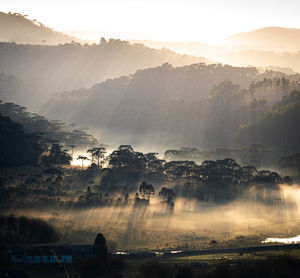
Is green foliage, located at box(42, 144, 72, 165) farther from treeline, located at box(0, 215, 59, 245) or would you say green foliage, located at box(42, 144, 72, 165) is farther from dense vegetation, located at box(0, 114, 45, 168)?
treeline, located at box(0, 215, 59, 245)

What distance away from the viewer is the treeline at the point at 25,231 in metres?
Answer: 91.7

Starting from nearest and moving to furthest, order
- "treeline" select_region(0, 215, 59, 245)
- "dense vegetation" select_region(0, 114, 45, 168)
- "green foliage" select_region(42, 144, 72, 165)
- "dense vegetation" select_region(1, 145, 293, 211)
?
1. "treeline" select_region(0, 215, 59, 245)
2. "dense vegetation" select_region(1, 145, 293, 211)
3. "dense vegetation" select_region(0, 114, 45, 168)
4. "green foliage" select_region(42, 144, 72, 165)

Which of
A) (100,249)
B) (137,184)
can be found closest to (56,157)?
(137,184)

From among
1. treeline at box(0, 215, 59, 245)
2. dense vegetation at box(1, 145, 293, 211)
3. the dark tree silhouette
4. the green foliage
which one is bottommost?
the dark tree silhouette

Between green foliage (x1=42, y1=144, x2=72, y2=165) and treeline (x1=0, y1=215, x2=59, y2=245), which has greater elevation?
green foliage (x1=42, y1=144, x2=72, y2=165)

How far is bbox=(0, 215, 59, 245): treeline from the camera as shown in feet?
301

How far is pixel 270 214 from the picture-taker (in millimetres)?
125875

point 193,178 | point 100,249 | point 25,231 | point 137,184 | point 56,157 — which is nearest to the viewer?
point 100,249

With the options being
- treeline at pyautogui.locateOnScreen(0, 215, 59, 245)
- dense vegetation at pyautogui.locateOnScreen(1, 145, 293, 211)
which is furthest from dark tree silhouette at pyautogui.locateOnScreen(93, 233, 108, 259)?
dense vegetation at pyautogui.locateOnScreen(1, 145, 293, 211)

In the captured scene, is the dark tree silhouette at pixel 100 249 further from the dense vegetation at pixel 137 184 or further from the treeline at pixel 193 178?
the treeline at pixel 193 178

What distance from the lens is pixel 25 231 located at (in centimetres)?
9562

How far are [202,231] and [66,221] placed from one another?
25474mm

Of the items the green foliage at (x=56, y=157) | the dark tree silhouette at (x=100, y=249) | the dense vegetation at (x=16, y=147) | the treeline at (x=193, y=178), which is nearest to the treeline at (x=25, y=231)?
the dark tree silhouette at (x=100, y=249)

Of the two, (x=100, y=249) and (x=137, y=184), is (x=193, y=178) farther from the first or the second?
(x=100, y=249)
